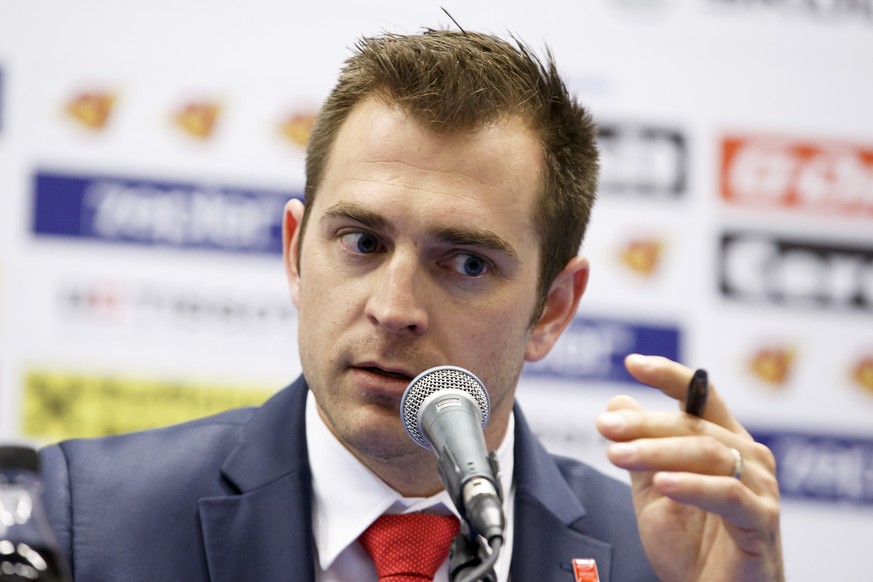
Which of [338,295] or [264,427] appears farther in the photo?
[264,427]

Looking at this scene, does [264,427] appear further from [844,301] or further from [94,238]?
[844,301]

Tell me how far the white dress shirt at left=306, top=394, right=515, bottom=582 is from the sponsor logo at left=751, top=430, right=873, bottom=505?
223 cm

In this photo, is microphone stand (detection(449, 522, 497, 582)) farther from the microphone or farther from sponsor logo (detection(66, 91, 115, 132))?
sponsor logo (detection(66, 91, 115, 132))

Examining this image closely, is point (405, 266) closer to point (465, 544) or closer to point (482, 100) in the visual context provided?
point (482, 100)

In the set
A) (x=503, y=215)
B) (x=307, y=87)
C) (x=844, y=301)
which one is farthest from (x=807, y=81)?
(x=503, y=215)

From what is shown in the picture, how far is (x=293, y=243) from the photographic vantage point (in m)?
2.66

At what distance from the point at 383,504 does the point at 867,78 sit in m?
3.23

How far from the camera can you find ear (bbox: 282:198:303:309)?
2.60 meters

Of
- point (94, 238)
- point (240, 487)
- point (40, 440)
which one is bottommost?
point (40, 440)

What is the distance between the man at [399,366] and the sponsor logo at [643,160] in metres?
1.64

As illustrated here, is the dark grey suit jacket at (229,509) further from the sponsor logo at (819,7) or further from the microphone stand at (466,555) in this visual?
the sponsor logo at (819,7)

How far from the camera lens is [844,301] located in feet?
15.1

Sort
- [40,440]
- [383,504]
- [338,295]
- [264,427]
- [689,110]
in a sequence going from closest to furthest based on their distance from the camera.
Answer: [338,295] < [383,504] < [264,427] < [40,440] < [689,110]

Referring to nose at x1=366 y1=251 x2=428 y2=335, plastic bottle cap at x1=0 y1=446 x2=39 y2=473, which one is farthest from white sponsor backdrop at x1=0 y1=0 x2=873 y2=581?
plastic bottle cap at x1=0 y1=446 x2=39 y2=473
